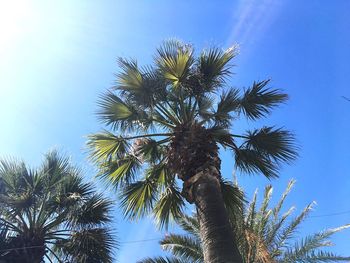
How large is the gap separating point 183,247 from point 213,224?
19.9 feet

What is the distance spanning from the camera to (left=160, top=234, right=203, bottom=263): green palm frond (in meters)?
12.9

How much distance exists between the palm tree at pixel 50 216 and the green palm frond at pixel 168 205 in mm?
1803

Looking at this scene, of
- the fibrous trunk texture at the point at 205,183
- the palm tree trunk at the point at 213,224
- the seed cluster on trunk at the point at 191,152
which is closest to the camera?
the palm tree trunk at the point at 213,224

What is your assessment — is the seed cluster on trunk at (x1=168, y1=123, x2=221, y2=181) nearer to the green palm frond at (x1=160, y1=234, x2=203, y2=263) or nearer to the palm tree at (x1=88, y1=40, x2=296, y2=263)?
the palm tree at (x1=88, y1=40, x2=296, y2=263)

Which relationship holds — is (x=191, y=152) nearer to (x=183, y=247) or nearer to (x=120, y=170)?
(x=120, y=170)

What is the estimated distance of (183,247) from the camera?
13.0 meters

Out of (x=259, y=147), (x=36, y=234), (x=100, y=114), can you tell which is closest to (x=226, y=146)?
(x=259, y=147)

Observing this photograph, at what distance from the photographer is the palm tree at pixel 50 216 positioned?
10641 millimetres

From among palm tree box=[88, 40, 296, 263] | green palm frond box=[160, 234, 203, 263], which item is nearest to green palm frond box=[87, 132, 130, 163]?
palm tree box=[88, 40, 296, 263]

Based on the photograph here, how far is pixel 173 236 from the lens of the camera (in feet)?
43.2

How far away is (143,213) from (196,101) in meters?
3.01

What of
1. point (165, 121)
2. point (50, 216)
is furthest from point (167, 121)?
point (50, 216)

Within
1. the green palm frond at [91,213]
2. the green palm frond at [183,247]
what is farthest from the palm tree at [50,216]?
the green palm frond at [183,247]

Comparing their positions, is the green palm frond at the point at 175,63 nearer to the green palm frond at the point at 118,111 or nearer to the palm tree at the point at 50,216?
the green palm frond at the point at 118,111
